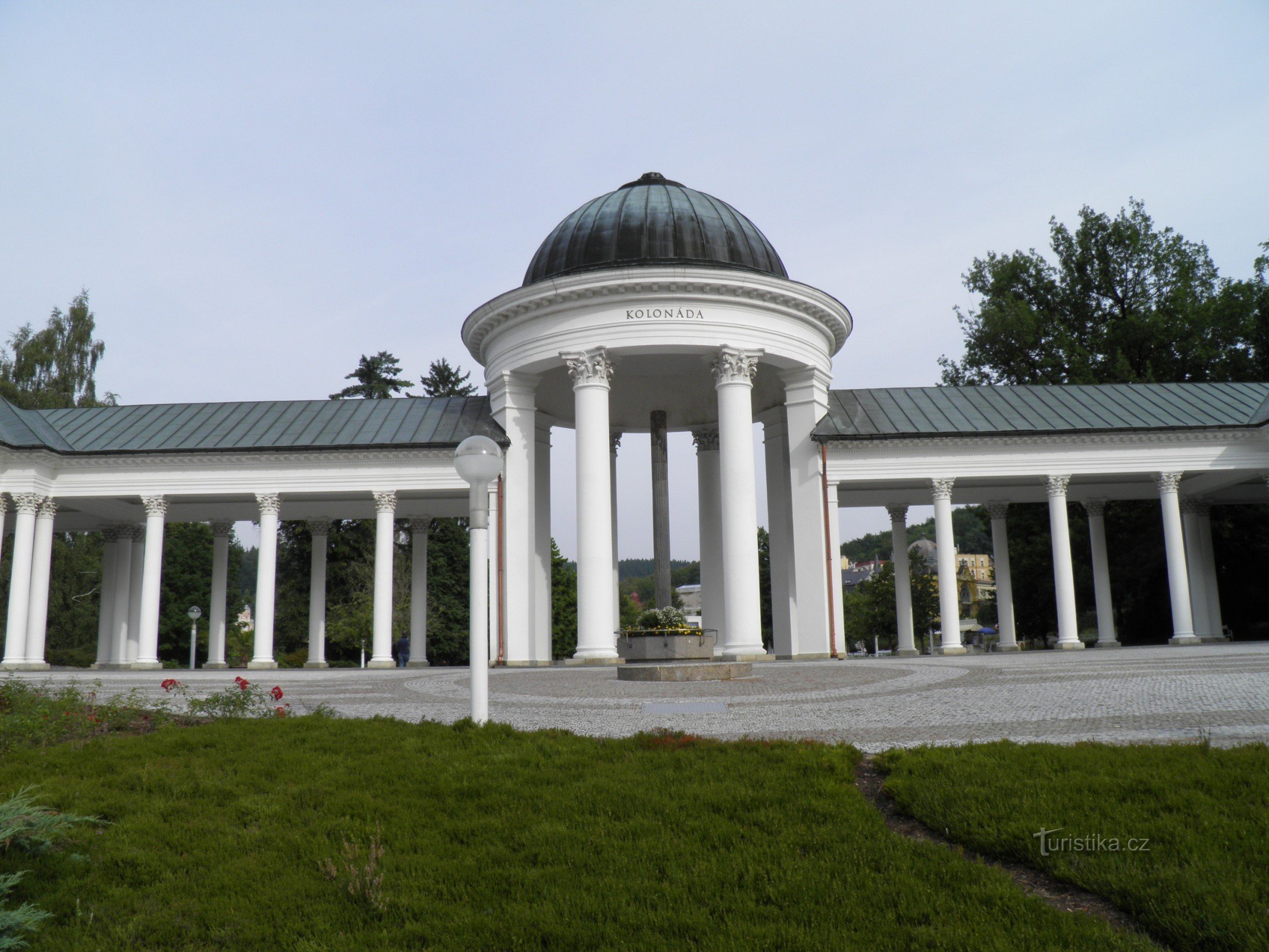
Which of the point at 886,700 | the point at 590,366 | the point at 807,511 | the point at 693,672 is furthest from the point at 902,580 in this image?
the point at 886,700

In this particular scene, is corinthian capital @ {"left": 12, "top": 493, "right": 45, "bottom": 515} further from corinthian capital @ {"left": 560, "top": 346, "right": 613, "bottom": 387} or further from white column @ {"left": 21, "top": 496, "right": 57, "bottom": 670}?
corinthian capital @ {"left": 560, "top": 346, "right": 613, "bottom": 387}

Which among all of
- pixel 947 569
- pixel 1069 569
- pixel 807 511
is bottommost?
pixel 1069 569

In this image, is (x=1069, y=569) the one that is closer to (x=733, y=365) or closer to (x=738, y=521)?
(x=738, y=521)

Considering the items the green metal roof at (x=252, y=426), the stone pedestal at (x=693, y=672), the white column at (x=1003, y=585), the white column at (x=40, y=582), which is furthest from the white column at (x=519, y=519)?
the white column at (x=1003, y=585)

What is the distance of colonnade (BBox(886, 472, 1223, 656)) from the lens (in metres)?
36.4

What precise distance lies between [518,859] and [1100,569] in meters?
40.4

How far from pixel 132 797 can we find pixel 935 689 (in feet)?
41.7

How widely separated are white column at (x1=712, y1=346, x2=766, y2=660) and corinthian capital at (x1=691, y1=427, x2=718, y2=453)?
8.36 metres

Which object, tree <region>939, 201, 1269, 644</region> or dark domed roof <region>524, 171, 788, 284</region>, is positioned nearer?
dark domed roof <region>524, 171, 788, 284</region>

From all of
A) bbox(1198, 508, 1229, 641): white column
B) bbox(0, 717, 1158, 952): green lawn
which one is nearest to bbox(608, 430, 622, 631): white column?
bbox(1198, 508, 1229, 641): white column

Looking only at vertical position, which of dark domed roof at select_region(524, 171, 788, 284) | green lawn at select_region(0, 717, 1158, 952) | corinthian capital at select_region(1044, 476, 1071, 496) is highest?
dark domed roof at select_region(524, 171, 788, 284)

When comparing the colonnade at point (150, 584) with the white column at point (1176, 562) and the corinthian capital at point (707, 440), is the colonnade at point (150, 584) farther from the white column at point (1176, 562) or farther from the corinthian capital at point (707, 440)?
the white column at point (1176, 562)

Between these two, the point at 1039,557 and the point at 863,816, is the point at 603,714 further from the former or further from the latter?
the point at 1039,557
